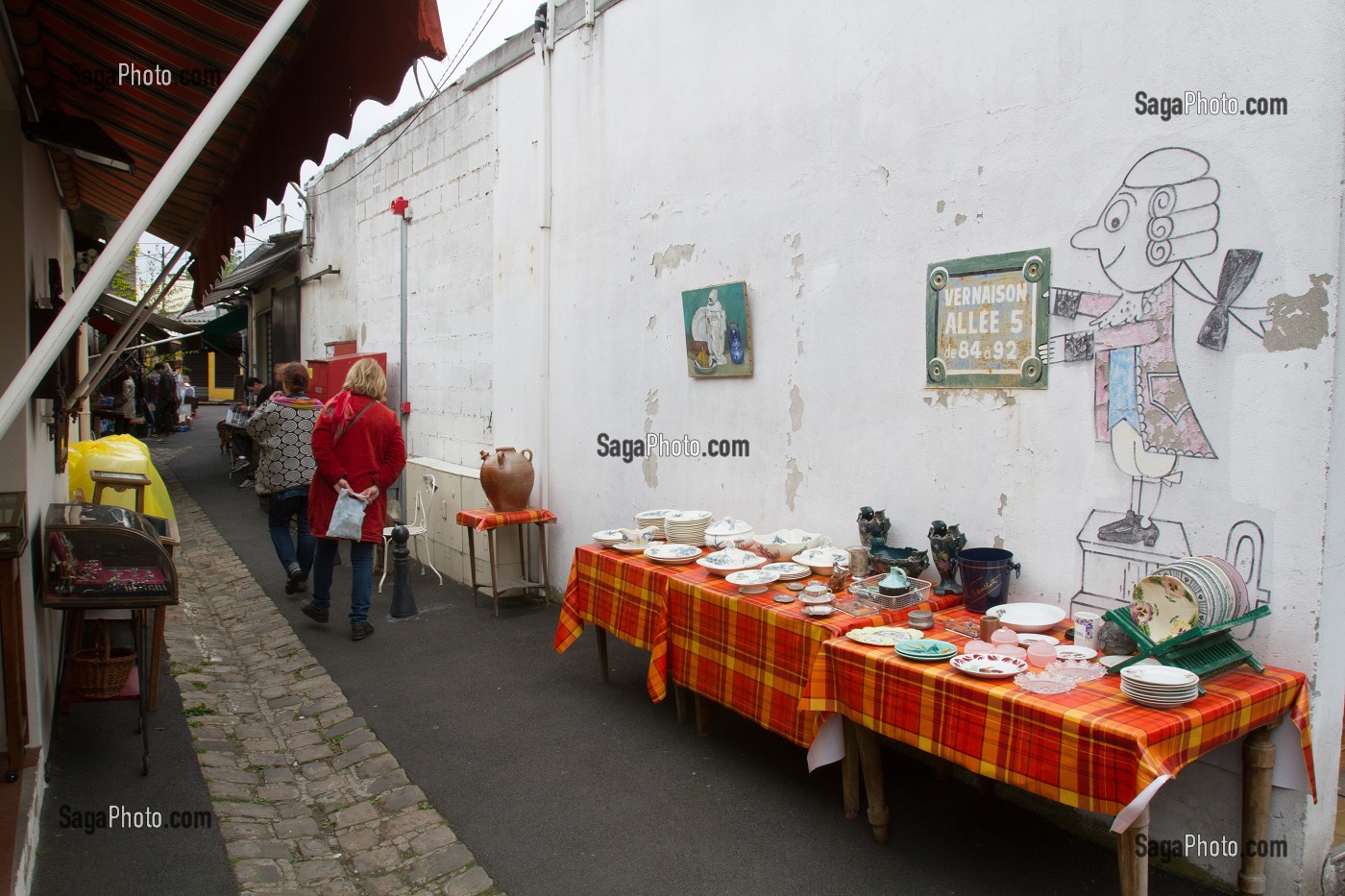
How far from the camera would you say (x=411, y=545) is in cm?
862

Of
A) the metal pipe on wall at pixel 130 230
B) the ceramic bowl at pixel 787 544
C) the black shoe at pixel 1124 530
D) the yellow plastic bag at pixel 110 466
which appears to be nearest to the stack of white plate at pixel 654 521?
the ceramic bowl at pixel 787 544

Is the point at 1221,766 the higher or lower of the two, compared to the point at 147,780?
higher

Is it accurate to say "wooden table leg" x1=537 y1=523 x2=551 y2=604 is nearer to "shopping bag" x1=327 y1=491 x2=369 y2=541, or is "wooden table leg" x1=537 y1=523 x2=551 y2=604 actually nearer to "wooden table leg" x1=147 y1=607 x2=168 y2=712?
"shopping bag" x1=327 y1=491 x2=369 y2=541

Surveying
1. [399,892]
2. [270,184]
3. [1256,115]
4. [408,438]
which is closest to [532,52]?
[270,184]

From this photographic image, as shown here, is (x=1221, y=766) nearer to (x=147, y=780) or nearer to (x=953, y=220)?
(x=953, y=220)

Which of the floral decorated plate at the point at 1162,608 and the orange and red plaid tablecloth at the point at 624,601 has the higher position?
the floral decorated plate at the point at 1162,608

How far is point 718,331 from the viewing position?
17.3 ft

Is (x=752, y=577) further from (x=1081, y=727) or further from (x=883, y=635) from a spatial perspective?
(x=1081, y=727)

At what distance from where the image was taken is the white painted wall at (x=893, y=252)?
2.88 meters

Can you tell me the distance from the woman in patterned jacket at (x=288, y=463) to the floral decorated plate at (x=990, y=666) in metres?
5.51

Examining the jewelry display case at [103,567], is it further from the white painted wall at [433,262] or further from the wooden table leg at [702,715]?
the white painted wall at [433,262]

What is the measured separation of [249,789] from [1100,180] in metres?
4.39

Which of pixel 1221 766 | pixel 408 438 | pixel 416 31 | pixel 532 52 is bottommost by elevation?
pixel 1221 766

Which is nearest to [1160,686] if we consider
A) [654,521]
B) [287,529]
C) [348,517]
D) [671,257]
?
[654,521]
